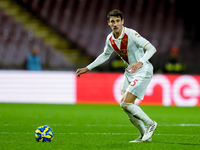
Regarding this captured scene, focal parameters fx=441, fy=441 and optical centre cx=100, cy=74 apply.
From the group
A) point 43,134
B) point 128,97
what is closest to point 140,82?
point 128,97

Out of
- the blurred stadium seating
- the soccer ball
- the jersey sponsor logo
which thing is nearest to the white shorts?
the jersey sponsor logo

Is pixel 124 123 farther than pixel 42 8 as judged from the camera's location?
No

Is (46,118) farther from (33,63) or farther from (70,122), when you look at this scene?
(33,63)

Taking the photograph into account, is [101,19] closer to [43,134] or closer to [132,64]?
[132,64]

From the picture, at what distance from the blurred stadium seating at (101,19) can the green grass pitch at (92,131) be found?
700 centimetres

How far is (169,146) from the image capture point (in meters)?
5.82

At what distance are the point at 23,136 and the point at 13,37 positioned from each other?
10.3m

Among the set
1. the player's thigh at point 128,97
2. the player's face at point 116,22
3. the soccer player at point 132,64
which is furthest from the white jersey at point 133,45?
the player's thigh at point 128,97

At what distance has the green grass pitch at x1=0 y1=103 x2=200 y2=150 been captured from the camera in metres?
5.80

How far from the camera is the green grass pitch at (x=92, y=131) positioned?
5.80 m

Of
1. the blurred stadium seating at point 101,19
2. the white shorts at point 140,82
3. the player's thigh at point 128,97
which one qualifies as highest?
the blurred stadium seating at point 101,19

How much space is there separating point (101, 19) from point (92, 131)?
1145 centimetres

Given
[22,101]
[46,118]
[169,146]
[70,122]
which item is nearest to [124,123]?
[70,122]

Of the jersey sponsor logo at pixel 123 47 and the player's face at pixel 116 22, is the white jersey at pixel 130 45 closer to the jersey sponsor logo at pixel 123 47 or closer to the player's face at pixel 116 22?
the jersey sponsor logo at pixel 123 47
